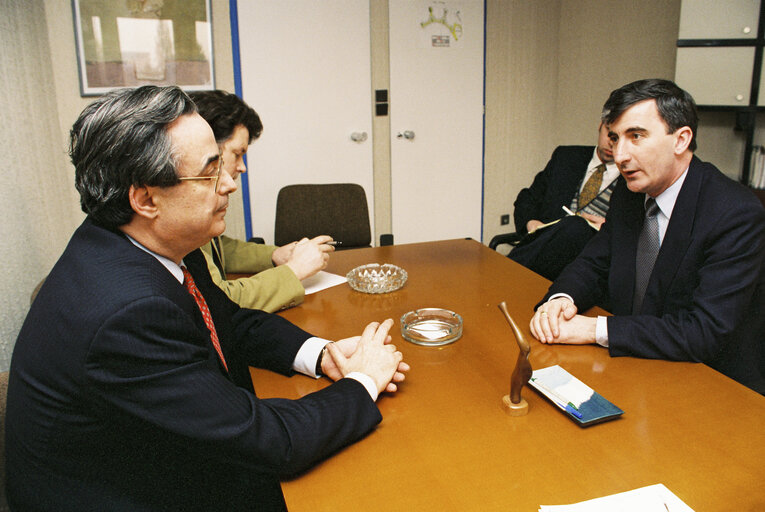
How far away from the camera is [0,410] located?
1187 mm

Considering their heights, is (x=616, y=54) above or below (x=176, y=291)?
above

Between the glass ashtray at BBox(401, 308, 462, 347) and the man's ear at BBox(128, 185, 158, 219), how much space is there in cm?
77

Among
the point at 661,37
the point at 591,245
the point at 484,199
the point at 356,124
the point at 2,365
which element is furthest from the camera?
the point at 484,199

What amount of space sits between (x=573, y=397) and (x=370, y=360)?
17.9 inches

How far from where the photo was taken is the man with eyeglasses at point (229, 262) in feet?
5.99

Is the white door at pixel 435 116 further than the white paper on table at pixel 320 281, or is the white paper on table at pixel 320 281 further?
the white door at pixel 435 116

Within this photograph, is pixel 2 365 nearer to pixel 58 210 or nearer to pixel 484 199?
pixel 58 210

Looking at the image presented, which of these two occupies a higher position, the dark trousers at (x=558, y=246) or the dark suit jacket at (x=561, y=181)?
the dark suit jacket at (x=561, y=181)

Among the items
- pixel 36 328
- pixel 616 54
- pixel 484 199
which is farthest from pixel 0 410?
pixel 616 54

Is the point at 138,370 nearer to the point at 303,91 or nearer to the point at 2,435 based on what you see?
the point at 2,435

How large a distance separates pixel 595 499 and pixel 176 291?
2.69 feet

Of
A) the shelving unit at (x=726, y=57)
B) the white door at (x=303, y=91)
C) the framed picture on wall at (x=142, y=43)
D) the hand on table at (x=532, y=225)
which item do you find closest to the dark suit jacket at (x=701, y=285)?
the hand on table at (x=532, y=225)

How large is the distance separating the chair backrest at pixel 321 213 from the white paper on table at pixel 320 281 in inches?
34.2

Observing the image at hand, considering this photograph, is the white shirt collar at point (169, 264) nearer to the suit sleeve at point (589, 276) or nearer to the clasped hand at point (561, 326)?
the clasped hand at point (561, 326)
